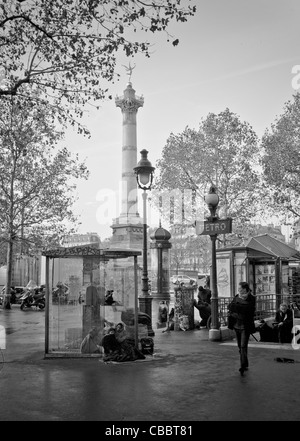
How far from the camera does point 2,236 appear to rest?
98.0 feet

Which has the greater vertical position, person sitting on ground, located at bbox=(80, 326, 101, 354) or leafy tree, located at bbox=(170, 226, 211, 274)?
leafy tree, located at bbox=(170, 226, 211, 274)

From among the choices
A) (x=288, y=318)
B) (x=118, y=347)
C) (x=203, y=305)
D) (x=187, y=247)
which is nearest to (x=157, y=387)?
(x=118, y=347)

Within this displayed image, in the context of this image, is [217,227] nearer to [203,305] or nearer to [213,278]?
[213,278]

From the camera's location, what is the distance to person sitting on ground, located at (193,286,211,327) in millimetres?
15773

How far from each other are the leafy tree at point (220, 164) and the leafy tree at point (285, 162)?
235cm

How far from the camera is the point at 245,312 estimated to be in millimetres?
8781

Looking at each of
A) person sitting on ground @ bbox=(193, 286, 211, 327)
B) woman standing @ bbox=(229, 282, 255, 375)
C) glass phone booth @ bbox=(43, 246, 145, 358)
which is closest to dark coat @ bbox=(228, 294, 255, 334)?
woman standing @ bbox=(229, 282, 255, 375)

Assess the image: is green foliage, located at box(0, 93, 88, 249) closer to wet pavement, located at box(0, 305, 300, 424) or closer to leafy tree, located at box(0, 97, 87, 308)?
leafy tree, located at box(0, 97, 87, 308)

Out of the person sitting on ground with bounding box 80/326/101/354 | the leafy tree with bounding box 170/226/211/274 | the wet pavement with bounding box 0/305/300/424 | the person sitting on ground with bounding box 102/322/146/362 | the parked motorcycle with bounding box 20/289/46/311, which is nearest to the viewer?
the wet pavement with bounding box 0/305/300/424

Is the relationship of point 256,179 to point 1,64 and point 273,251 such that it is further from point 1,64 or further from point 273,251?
point 1,64

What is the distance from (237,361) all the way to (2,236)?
908 inches

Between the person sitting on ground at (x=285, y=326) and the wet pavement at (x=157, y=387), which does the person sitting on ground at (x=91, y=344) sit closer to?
the wet pavement at (x=157, y=387)

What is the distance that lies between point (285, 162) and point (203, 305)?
1571cm

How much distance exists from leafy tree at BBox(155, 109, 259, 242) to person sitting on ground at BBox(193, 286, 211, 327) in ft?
53.1
